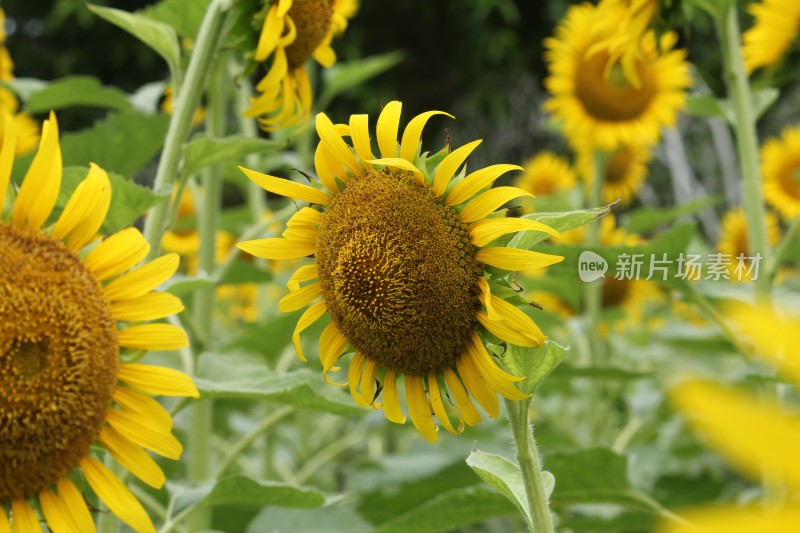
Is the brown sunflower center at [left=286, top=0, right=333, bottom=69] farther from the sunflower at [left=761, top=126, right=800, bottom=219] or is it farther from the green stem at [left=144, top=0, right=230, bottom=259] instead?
the sunflower at [left=761, top=126, right=800, bottom=219]

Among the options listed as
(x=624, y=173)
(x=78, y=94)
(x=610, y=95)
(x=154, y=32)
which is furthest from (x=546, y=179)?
(x=154, y=32)

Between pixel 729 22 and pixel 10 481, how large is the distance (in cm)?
106

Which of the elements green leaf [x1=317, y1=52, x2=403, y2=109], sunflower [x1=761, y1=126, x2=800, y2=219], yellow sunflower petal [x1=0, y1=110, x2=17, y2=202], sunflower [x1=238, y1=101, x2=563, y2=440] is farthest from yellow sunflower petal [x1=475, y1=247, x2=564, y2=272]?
sunflower [x1=761, y1=126, x2=800, y2=219]

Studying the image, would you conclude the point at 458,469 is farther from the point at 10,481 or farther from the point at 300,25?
the point at 10,481

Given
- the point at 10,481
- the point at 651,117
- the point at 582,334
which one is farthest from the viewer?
the point at 651,117

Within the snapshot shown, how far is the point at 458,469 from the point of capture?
1470 millimetres

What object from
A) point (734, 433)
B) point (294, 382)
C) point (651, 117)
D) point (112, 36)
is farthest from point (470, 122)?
point (734, 433)

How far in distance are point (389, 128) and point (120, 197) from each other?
33 cm

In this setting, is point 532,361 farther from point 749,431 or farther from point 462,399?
point 749,431

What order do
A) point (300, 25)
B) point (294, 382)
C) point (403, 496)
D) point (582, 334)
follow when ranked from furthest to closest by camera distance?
point (582, 334) → point (403, 496) → point (300, 25) → point (294, 382)

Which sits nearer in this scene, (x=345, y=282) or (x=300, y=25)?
(x=345, y=282)

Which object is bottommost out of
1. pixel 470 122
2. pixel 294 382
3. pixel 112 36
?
pixel 470 122

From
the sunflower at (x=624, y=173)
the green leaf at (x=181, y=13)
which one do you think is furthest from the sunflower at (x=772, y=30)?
the sunflower at (x=624, y=173)

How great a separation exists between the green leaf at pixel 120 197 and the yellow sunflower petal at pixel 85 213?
0.33 ft
